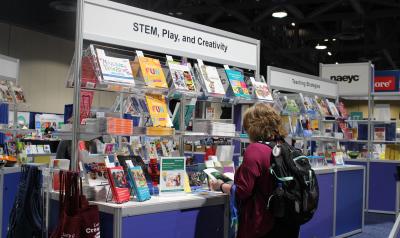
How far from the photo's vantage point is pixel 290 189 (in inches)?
104

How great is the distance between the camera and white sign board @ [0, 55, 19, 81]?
A: 594 cm

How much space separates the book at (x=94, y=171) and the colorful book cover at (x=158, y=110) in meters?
0.48

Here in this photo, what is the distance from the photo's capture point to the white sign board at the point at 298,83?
5453 millimetres

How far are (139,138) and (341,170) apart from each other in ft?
10.2

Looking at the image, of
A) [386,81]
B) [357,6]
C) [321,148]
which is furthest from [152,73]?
[357,6]

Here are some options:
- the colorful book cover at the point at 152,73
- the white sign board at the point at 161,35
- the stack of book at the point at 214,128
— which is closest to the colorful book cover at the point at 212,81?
the white sign board at the point at 161,35

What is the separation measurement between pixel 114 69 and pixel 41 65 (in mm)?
8061

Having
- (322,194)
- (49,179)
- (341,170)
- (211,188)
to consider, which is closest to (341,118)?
(341,170)

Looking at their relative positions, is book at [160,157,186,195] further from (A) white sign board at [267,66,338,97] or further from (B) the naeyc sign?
(B) the naeyc sign

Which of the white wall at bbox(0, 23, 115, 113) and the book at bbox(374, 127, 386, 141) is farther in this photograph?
the white wall at bbox(0, 23, 115, 113)

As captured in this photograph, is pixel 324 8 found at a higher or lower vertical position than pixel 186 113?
higher

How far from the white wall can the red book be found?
22.7ft

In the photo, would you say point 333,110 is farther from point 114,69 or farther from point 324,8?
point 114,69

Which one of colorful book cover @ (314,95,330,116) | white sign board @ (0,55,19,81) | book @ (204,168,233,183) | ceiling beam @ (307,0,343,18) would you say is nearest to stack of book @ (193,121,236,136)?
book @ (204,168,233,183)
